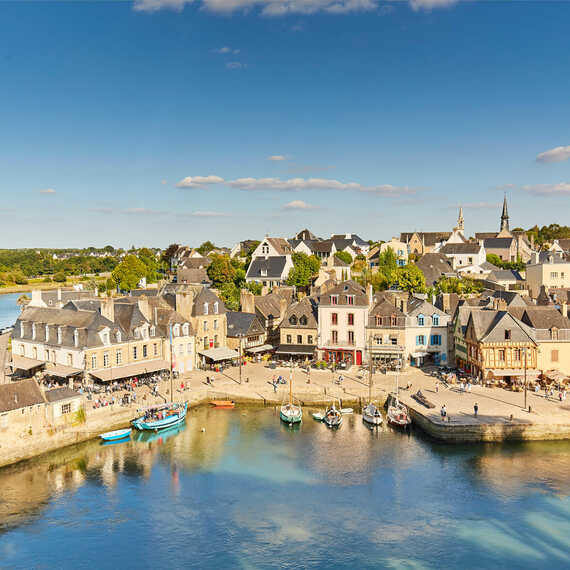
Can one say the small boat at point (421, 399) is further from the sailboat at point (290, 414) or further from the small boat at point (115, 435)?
the small boat at point (115, 435)

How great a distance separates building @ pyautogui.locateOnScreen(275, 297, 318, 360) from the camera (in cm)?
5853

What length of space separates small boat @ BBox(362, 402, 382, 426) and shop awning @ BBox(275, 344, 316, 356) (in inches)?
532

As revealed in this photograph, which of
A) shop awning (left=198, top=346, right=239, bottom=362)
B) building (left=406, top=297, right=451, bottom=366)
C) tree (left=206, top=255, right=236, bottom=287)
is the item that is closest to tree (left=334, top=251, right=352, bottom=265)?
tree (left=206, top=255, right=236, bottom=287)

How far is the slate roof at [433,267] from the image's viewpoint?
9575 centimetres

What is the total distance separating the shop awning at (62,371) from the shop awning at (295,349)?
2046cm

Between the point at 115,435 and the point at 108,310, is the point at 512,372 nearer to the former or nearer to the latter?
the point at 115,435

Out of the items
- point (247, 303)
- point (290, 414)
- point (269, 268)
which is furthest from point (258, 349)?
point (269, 268)

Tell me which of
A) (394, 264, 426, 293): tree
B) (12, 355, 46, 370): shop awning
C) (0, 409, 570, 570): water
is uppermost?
(394, 264, 426, 293): tree

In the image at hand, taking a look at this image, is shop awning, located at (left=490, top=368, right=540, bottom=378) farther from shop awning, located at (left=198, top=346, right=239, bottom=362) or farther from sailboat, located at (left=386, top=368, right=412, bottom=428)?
shop awning, located at (left=198, top=346, right=239, bottom=362)

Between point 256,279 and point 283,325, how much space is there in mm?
39144

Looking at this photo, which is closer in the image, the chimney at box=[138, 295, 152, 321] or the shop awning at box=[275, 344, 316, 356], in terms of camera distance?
the chimney at box=[138, 295, 152, 321]

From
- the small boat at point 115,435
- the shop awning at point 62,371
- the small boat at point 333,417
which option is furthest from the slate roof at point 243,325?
the small boat at point 115,435

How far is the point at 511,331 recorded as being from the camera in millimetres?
49250

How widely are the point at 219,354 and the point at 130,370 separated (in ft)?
33.5
